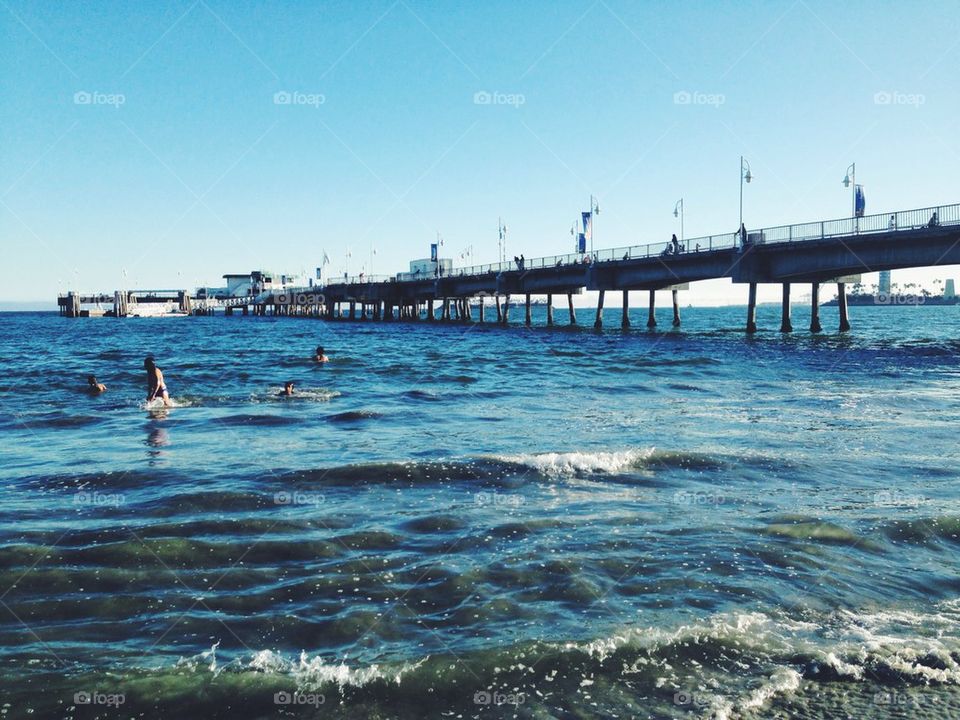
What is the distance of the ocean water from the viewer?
5.71 meters

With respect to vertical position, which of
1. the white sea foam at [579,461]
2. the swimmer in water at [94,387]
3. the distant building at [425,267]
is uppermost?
the distant building at [425,267]

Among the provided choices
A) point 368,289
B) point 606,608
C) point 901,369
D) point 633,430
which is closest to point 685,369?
point 901,369

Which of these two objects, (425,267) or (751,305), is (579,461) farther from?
(425,267)

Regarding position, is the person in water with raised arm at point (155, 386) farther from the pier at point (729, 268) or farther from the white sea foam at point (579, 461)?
the pier at point (729, 268)

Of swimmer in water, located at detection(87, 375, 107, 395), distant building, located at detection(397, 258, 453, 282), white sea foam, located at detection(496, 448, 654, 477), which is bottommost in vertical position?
white sea foam, located at detection(496, 448, 654, 477)

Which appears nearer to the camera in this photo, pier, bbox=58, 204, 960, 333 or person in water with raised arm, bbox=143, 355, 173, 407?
person in water with raised arm, bbox=143, 355, 173, 407

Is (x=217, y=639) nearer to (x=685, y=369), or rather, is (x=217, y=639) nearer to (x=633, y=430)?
(x=633, y=430)

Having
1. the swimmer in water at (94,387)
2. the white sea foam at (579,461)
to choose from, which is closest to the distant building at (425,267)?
the swimmer in water at (94,387)

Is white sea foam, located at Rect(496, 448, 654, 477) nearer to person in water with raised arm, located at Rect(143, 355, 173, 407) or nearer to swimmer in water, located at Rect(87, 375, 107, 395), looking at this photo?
person in water with raised arm, located at Rect(143, 355, 173, 407)

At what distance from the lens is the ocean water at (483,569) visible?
18.7 feet

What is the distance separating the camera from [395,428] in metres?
18.2

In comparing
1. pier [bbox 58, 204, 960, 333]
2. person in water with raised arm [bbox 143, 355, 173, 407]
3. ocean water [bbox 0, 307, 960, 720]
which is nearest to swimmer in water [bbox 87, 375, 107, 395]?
person in water with raised arm [bbox 143, 355, 173, 407]

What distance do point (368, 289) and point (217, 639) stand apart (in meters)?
111

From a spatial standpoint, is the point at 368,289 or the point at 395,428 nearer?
the point at 395,428
